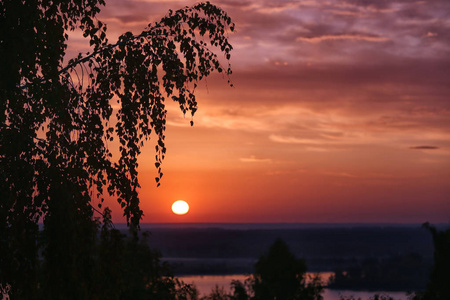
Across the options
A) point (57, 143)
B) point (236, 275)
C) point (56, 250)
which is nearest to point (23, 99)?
point (57, 143)

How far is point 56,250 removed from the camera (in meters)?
7.65

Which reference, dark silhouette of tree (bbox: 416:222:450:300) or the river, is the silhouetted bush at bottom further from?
the river

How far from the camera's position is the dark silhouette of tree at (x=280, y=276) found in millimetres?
44812

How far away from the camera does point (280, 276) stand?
4562 centimetres

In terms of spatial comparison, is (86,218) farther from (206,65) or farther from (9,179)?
(206,65)

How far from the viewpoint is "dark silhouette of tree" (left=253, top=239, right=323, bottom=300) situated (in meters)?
44.8

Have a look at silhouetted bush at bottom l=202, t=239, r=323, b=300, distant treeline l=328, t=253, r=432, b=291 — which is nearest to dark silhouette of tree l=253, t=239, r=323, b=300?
silhouetted bush at bottom l=202, t=239, r=323, b=300

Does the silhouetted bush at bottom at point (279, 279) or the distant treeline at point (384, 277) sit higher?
the silhouetted bush at bottom at point (279, 279)

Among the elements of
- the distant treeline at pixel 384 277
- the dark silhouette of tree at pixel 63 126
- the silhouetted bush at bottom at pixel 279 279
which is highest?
the dark silhouette of tree at pixel 63 126

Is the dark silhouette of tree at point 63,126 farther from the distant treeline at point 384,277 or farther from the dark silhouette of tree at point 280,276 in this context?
the distant treeline at point 384,277

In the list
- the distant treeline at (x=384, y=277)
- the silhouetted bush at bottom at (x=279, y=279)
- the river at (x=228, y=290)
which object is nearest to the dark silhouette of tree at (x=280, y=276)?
the silhouetted bush at bottom at (x=279, y=279)

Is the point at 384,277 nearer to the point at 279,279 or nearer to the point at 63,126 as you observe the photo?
the point at 279,279

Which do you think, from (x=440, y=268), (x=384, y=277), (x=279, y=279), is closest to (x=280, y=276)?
(x=279, y=279)

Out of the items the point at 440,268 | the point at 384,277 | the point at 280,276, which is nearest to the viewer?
the point at 440,268
